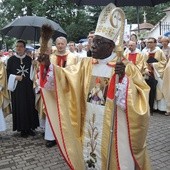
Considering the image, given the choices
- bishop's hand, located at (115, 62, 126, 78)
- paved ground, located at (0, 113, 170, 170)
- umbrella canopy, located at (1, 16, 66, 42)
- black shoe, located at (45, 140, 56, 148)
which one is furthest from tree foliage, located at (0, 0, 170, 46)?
bishop's hand, located at (115, 62, 126, 78)

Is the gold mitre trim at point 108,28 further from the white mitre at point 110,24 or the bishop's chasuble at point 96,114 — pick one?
the bishop's chasuble at point 96,114

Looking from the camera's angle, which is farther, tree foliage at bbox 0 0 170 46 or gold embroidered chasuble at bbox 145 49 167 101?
tree foliage at bbox 0 0 170 46

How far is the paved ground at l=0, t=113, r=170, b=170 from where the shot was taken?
5223mm

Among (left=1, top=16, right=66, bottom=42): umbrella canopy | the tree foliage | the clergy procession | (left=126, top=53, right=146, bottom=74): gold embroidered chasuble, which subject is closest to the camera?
the clergy procession

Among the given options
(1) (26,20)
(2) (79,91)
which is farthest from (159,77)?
(2) (79,91)

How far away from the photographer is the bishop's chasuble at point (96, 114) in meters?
3.50

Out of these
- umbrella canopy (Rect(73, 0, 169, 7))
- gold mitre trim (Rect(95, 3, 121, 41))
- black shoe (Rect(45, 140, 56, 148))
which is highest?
umbrella canopy (Rect(73, 0, 169, 7))

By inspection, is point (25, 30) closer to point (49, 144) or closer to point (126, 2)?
point (49, 144)

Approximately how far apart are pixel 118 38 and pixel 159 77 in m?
5.97

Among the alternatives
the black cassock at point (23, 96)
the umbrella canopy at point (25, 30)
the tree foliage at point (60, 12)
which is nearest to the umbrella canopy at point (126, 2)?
the umbrella canopy at point (25, 30)

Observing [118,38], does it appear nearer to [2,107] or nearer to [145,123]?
[145,123]

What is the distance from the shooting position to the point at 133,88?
3492 millimetres

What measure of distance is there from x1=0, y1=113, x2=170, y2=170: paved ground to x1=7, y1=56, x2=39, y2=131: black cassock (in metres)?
0.32

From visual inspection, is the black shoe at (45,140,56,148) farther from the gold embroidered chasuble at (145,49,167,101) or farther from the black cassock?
the gold embroidered chasuble at (145,49,167,101)
